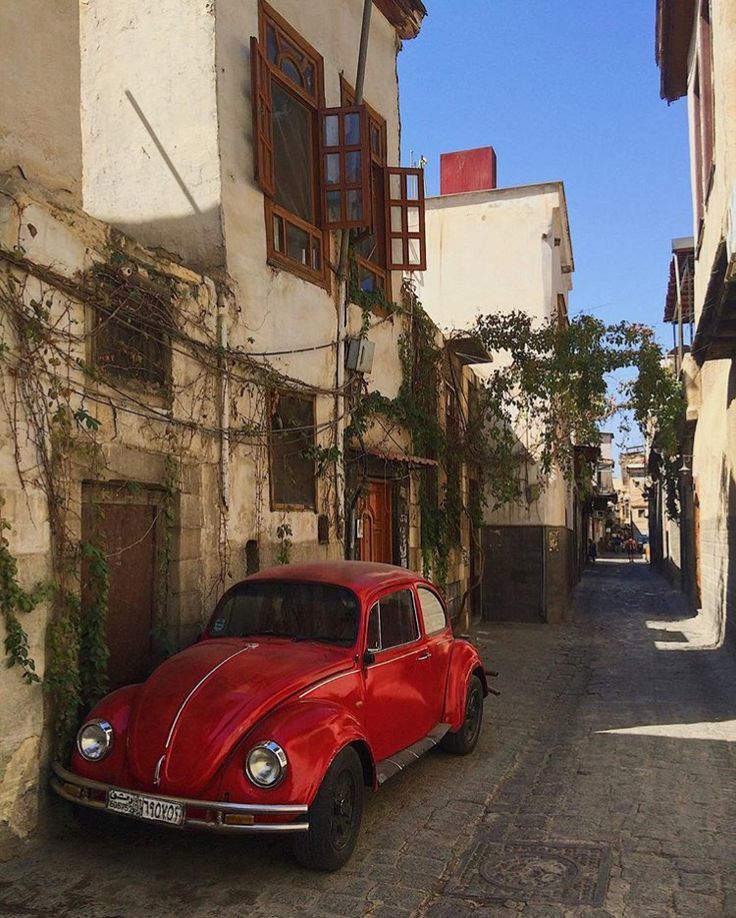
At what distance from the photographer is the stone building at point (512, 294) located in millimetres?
16578

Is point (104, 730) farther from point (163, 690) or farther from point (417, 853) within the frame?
point (417, 853)

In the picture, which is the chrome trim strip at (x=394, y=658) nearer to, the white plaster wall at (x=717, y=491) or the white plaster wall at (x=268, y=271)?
the white plaster wall at (x=268, y=271)

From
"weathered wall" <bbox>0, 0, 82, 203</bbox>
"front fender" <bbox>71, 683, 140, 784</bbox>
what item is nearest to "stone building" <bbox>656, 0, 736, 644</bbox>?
"weathered wall" <bbox>0, 0, 82, 203</bbox>

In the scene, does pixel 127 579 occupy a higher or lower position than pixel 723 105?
lower

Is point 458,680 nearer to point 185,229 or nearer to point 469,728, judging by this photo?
point 469,728

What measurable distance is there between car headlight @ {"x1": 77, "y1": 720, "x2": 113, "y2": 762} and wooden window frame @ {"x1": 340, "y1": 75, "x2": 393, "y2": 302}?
23.2 feet

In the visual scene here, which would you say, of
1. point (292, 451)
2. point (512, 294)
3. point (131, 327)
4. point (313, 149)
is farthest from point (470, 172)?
point (131, 327)

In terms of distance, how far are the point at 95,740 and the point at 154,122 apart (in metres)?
6.04

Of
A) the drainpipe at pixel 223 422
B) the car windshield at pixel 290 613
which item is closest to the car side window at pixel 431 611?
the car windshield at pixel 290 613

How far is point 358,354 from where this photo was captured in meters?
9.98

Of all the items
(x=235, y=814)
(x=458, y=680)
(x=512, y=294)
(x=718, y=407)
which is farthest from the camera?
(x=512, y=294)

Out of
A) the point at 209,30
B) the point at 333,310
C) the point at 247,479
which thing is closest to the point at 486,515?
the point at 333,310

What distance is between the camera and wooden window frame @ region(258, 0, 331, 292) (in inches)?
339

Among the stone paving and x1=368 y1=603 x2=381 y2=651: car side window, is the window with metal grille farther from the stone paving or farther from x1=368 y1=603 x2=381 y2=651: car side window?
the stone paving
